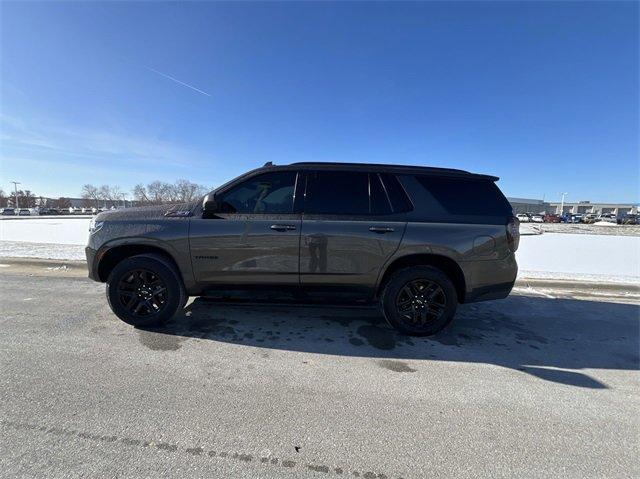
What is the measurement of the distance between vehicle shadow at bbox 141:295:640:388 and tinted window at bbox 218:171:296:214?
4.09ft

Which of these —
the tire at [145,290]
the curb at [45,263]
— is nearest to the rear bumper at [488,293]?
the tire at [145,290]

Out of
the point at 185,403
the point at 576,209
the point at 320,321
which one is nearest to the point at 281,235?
the point at 320,321

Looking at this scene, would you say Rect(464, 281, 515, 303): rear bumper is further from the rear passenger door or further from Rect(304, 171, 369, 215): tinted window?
Rect(304, 171, 369, 215): tinted window

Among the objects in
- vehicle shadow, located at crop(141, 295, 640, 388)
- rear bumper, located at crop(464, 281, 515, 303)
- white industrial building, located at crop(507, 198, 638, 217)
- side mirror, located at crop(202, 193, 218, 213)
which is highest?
white industrial building, located at crop(507, 198, 638, 217)

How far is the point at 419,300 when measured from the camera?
12.3ft

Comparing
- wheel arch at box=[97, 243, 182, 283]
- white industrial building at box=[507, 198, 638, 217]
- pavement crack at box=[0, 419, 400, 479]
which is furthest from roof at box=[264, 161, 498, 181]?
white industrial building at box=[507, 198, 638, 217]

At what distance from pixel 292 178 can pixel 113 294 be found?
2.63 metres

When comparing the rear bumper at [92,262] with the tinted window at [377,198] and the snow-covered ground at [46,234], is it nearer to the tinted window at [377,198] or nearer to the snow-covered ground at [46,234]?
the tinted window at [377,198]

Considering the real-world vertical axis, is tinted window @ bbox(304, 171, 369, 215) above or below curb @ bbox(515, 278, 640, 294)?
above

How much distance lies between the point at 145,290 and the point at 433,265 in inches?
143

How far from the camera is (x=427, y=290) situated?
3.76 meters

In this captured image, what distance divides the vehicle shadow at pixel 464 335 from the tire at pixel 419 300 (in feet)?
0.54

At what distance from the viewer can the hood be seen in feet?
12.3

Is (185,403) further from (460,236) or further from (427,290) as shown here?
(460,236)
